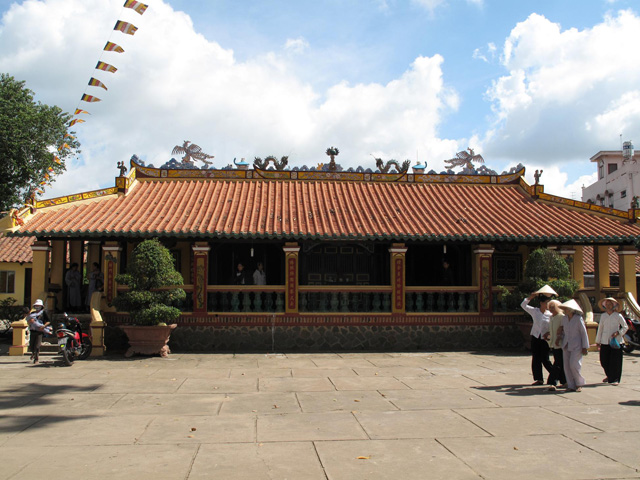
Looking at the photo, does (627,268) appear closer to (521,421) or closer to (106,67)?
(521,421)

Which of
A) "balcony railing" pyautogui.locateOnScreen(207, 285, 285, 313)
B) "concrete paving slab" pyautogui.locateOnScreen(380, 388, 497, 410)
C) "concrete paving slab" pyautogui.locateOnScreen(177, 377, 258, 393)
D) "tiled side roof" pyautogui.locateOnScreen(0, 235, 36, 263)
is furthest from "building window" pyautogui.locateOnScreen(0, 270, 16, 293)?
"concrete paving slab" pyautogui.locateOnScreen(380, 388, 497, 410)

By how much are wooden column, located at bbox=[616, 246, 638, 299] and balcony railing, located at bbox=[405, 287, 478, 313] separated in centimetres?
457

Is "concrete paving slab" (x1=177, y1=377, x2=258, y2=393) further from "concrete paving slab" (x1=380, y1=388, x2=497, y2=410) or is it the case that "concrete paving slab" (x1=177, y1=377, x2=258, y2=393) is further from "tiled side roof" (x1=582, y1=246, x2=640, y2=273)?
"tiled side roof" (x1=582, y1=246, x2=640, y2=273)

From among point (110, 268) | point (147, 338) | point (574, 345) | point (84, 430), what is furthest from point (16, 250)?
point (574, 345)

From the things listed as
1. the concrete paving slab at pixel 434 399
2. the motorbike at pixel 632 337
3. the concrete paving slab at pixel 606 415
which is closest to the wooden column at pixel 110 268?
the concrete paving slab at pixel 434 399

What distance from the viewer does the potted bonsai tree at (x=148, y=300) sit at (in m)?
12.4

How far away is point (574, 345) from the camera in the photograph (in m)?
8.73

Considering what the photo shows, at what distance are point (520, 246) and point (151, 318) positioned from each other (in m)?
11.1

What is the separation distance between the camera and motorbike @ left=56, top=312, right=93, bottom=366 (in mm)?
11094

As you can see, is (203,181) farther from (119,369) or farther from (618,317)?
(618,317)

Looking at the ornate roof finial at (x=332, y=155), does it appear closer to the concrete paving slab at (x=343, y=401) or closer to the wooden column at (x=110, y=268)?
the wooden column at (x=110, y=268)

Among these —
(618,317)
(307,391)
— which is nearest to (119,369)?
(307,391)

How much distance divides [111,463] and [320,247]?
11454mm

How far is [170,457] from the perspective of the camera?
210 inches
